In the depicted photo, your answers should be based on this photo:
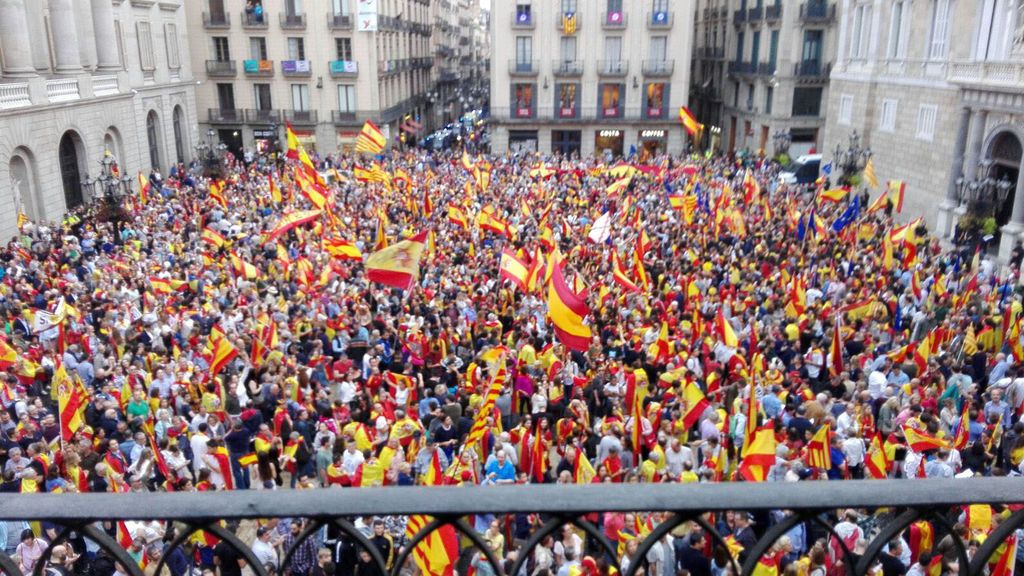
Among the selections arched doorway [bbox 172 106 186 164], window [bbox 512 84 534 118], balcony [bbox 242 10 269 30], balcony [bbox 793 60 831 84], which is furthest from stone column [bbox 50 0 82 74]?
balcony [bbox 793 60 831 84]

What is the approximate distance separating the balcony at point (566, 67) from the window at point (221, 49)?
2204 cm

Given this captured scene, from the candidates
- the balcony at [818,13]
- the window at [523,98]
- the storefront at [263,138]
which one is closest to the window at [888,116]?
the balcony at [818,13]

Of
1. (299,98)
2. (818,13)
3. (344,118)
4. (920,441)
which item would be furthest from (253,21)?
(920,441)

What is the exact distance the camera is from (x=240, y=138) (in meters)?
55.8

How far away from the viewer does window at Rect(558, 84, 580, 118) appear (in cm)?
5566

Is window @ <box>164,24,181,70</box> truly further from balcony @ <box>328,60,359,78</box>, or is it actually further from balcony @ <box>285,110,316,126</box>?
balcony @ <box>328,60,359,78</box>

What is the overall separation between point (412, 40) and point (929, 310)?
185 ft

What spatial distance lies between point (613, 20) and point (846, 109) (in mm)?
20256

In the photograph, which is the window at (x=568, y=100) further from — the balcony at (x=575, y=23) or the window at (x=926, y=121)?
the window at (x=926, y=121)

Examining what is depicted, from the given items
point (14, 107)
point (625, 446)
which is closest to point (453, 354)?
point (625, 446)

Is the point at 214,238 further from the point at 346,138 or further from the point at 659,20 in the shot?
the point at 659,20

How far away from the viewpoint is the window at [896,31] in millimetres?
33844

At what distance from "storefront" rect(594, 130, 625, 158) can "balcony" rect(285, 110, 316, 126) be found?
1971 cm

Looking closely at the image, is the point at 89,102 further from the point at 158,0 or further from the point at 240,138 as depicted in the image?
the point at 240,138
